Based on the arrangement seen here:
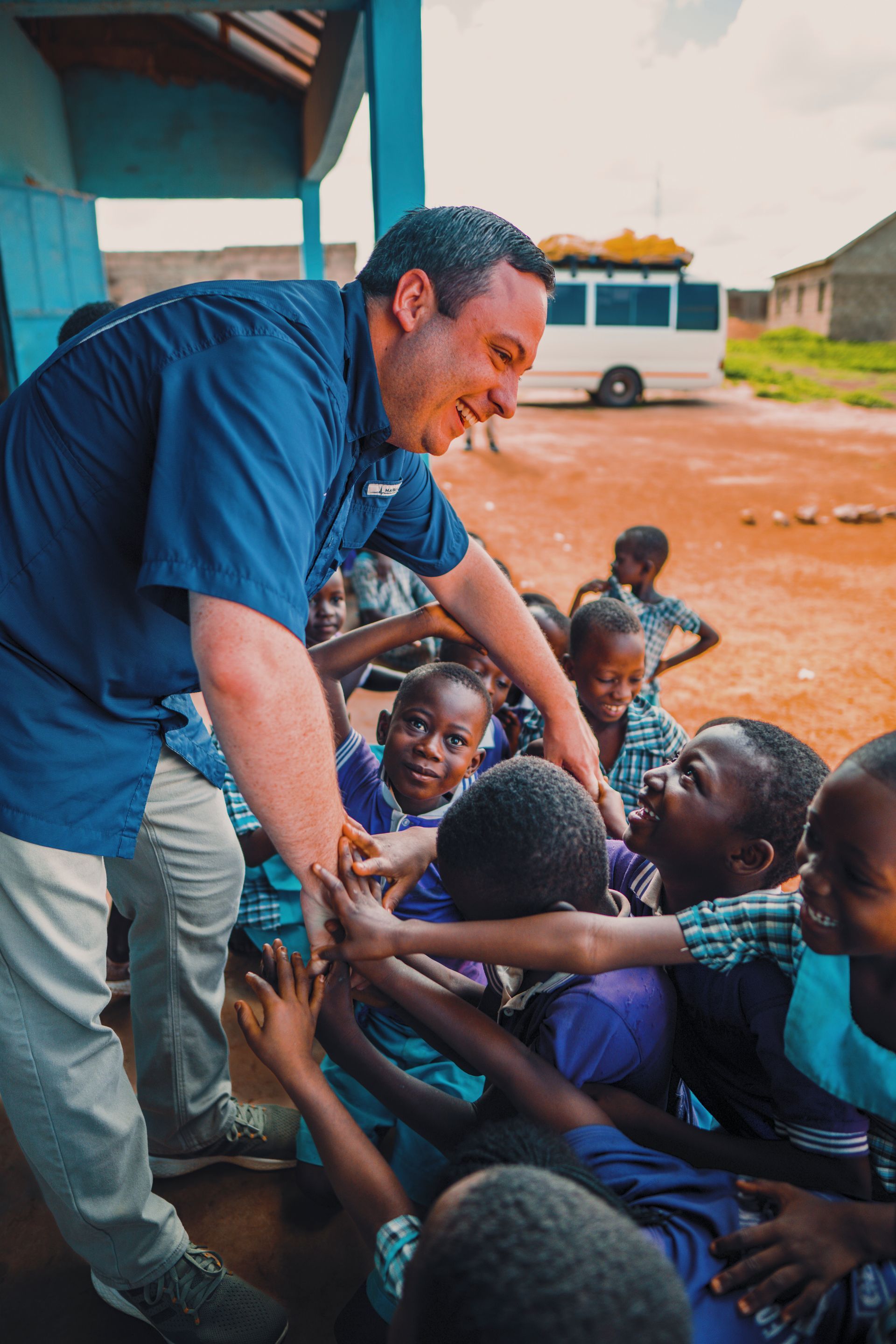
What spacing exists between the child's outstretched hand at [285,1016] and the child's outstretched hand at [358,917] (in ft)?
0.31

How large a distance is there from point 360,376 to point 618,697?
1.77 m

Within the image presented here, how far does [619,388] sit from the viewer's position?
1773cm

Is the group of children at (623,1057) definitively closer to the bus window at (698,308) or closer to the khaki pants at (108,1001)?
the khaki pants at (108,1001)

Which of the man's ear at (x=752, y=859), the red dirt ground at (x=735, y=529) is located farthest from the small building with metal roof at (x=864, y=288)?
the man's ear at (x=752, y=859)

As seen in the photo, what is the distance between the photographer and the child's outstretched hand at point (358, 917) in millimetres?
1357

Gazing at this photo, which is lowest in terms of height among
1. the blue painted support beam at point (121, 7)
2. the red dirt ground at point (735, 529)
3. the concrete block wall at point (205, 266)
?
the red dirt ground at point (735, 529)

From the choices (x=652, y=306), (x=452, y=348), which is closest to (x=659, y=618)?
(x=452, y=348)

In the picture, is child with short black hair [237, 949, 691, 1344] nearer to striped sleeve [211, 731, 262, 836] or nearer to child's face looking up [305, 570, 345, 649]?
striped sleeve [211, 731, 262, 836]

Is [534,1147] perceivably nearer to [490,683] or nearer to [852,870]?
[852,870]

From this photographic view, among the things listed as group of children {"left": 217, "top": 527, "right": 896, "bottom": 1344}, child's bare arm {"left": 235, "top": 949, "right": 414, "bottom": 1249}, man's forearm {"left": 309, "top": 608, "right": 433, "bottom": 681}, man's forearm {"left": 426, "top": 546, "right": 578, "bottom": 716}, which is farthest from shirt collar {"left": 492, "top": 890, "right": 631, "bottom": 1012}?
man's forearm {"left": 309, "top": 608, "right": 433, "bottom": 681}

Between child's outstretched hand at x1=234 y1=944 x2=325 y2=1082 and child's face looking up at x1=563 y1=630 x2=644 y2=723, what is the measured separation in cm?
176

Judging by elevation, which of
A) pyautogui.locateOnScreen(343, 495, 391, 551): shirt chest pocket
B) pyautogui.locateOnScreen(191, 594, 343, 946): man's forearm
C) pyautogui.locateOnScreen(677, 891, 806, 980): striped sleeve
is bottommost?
pyautogui.locateOnScreen(677, 891, 806, 980): striped sleeve

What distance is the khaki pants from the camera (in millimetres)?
1430

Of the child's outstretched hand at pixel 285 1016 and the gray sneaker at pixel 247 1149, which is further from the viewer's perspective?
the gray sneaker at pixel 247 1149
